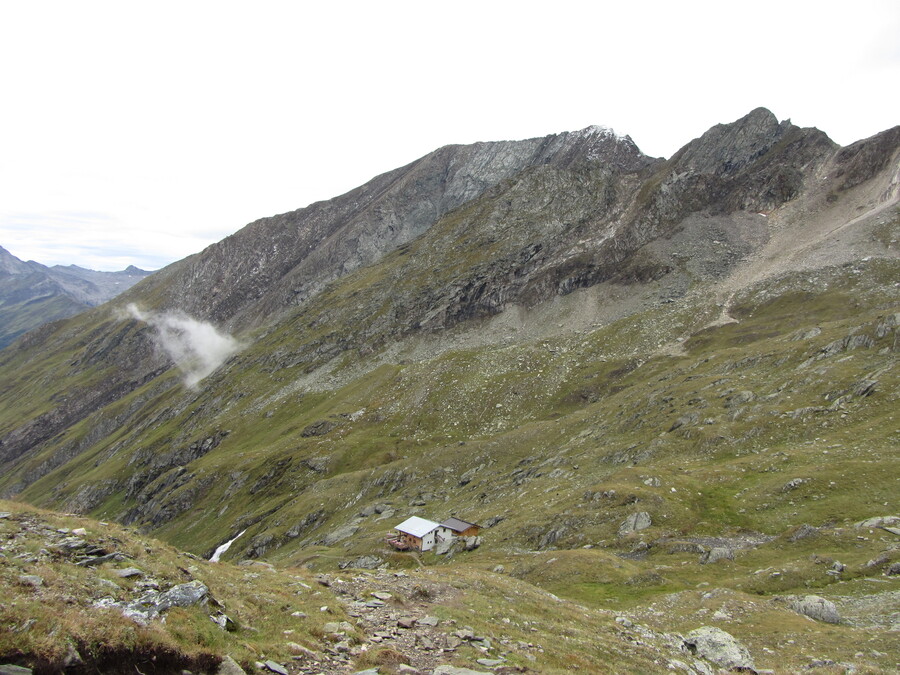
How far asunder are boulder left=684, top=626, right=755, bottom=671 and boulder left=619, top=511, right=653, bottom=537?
67.5 ft

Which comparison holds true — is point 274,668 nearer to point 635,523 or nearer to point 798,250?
point 635,523

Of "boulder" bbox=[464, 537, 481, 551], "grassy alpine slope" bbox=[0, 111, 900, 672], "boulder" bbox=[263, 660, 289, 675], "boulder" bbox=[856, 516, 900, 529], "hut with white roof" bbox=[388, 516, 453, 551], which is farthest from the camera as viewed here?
"hut with white roof" bbox=[388, 516, 453, 551]

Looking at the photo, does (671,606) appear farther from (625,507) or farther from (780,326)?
(780,326)

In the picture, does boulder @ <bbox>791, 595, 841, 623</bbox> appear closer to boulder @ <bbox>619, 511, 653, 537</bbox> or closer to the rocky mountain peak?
boulder @ <bbox>619, 511, 653, 537</bbox>

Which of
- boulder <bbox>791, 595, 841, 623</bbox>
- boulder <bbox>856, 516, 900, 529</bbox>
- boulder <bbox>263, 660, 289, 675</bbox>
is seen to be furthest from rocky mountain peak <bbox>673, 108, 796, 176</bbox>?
boulder <bbox>263, 660, 289, 675</bbox>

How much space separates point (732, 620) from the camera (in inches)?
1064

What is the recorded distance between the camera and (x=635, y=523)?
4556cm

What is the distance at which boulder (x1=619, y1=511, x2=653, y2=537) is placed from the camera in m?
45.1

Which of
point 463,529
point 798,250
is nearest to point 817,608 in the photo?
point 463,529

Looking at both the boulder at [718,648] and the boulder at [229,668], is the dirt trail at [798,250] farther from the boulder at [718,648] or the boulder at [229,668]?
the boulder at [229,668]

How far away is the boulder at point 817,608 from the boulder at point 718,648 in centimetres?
544

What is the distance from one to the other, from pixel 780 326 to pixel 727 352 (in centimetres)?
1866

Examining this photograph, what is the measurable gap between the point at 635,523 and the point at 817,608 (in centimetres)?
1951

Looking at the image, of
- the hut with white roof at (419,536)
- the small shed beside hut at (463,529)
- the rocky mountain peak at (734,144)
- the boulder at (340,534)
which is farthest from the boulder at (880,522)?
the rocky mountain peak at (734,144)
